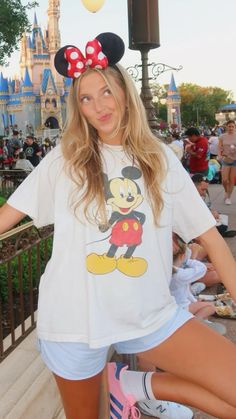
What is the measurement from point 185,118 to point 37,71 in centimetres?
3404

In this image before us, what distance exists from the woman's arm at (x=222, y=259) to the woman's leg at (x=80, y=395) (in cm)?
55

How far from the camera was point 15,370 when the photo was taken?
94.7 inches

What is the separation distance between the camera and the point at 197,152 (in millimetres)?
8109

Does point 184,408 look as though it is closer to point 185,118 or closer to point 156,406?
point 156,406

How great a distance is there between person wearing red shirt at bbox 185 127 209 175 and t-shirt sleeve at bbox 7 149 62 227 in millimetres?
6676

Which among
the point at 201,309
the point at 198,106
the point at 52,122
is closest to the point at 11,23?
the point at 201,309

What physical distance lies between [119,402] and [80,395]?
1.67ft

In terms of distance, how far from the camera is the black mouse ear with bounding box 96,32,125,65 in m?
1.59

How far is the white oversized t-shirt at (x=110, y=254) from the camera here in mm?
1494

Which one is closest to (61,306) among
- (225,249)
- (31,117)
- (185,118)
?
(225,249)

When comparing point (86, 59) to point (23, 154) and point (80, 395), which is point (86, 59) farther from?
point (23, 154)

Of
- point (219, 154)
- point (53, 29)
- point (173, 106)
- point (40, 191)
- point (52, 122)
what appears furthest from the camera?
point (173, 106)

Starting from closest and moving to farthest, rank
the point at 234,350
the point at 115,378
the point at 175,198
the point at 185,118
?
1. the point at 234,350
2. the point at 175,198
3. the point at 115,378
4. the point at 185,118

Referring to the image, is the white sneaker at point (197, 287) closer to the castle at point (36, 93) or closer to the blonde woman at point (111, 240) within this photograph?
the blonde woman at point (111, 240)
